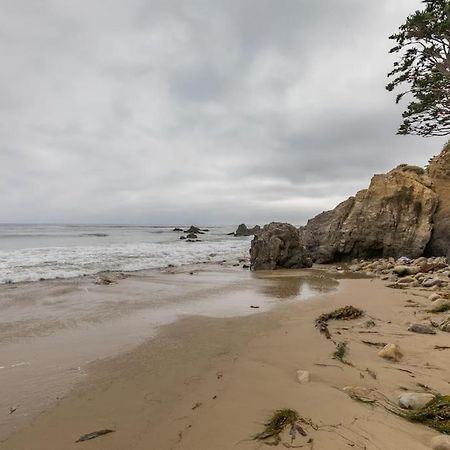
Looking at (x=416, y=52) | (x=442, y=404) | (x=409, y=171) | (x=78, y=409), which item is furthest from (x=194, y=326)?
(x=409, y=171)

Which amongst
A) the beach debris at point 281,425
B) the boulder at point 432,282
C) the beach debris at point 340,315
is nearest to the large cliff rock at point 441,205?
the boulder at point 432,282

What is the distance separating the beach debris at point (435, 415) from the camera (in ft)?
8.38

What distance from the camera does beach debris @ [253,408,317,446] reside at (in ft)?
8.00

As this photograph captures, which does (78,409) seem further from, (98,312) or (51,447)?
(98,312)

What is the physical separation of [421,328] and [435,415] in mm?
2630

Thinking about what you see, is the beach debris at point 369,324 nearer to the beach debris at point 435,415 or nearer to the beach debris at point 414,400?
the beach debris at point 414,400

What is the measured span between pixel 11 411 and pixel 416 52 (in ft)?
48.9

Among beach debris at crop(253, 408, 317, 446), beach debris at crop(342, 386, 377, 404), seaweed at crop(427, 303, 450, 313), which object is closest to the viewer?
beach debris at crop(253, 408, 317, 446)

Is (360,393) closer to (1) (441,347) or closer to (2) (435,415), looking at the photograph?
(2) (435,415)

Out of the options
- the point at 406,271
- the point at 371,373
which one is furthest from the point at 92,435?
the point at 406,271

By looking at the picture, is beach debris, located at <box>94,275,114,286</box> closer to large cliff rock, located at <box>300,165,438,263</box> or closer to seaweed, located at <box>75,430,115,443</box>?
seaweed, located at <box>75,430,115,443</box>

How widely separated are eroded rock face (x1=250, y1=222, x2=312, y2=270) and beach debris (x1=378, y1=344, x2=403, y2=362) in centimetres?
1189

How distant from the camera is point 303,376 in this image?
3.49 m

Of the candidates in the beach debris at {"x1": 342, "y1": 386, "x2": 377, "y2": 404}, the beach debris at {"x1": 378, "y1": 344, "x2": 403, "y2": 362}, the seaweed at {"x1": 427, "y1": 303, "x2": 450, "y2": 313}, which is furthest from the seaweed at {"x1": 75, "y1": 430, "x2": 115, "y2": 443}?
the seaweed at {"x1": 427, "y1": 303, "x2": 450, "y2": 313}
